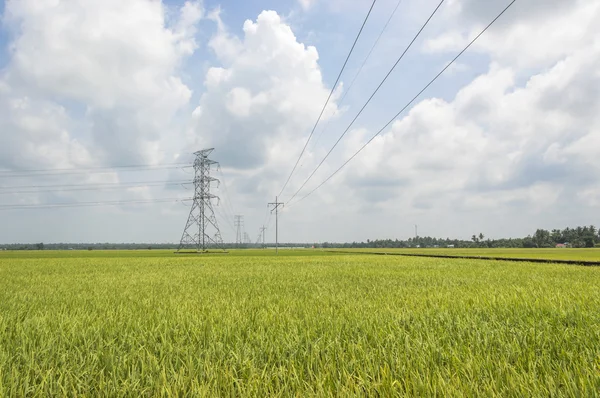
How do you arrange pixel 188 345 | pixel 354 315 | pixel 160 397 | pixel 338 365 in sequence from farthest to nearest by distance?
pixel 354 315 < pixel 188 345 < pixel 338 365 < pixel 160 397

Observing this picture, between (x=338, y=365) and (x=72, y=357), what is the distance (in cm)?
292

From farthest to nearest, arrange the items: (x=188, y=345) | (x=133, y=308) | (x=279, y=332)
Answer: (x=133, y=308), (x=279, y=332), (x=188, y=345)

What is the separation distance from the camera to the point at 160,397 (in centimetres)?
294

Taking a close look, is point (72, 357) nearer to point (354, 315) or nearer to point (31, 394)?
point (31, 394)

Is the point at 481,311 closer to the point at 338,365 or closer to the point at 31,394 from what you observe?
the point at 338,365

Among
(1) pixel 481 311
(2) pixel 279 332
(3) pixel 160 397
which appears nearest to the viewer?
(3) pixel 160 397

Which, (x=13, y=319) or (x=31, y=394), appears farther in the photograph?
(x=13, y=319)

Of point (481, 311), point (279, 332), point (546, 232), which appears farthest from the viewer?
point (546, 232)

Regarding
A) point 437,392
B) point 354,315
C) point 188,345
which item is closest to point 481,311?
point 354,315

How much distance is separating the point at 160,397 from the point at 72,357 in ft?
5.62

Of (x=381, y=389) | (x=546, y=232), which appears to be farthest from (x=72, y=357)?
(x=546, y=232)

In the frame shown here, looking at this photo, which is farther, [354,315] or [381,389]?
[354,315]

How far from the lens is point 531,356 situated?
367 cm

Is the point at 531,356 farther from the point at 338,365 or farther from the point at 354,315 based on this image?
the point at 354,315
